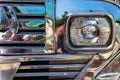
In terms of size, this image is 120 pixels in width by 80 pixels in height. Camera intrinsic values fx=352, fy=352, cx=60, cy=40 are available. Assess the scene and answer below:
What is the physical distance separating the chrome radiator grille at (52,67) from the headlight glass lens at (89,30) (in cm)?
11

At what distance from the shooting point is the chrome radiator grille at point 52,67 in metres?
2.32

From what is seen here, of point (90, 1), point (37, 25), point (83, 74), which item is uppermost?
point (90, 1)

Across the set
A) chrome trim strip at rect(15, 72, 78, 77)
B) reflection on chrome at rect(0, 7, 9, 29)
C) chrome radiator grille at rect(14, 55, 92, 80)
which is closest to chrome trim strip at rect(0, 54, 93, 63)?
→ chrome radiator grille at rect(14, 55, 92, 80)

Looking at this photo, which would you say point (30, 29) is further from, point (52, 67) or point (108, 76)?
point (108, 76)

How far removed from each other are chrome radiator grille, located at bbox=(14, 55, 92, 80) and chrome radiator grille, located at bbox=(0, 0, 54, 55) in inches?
2.7

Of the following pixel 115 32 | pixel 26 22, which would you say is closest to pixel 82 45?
pixel 115 32

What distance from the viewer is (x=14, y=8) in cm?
226

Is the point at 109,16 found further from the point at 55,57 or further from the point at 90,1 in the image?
the point at 55,57

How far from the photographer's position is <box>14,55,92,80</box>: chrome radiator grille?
91.3 inches

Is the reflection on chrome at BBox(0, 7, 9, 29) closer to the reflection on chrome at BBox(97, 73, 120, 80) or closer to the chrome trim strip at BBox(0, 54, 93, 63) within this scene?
the chrome trim strip at BBox(0, 54, 93, 63)

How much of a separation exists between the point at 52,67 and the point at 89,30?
1.14ft

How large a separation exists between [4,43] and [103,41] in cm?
66

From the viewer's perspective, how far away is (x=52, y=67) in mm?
2338

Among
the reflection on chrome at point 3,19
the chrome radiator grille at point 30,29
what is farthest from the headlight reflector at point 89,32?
the reflection on chrome at point 3,19
